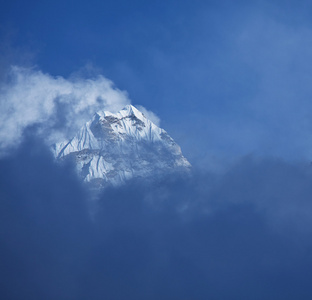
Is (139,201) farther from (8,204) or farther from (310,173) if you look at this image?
(310,173)

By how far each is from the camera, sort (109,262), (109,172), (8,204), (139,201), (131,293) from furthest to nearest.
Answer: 1. (109,172)
2. (139,201)
3. (8,204)
4. (109,262)
5. (131,293)

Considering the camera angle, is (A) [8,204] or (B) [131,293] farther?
(A) [8,204]

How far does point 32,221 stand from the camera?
158 m

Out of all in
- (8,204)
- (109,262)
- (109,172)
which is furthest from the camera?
(109,172)

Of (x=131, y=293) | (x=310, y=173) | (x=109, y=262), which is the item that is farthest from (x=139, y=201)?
(x=310, y=173)

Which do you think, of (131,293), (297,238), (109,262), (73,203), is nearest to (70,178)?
(73,203)

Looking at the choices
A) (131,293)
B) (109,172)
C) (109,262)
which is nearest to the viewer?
(131,293)

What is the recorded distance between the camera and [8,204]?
16138 cm

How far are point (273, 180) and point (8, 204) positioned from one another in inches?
3097

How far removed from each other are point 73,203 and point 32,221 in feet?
45.8

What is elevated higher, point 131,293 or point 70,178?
point 70,178

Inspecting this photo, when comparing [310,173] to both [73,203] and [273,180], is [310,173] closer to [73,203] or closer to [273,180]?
[273,180]

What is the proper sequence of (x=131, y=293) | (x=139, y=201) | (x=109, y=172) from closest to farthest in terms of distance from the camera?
(x=131, y=293) → (x=139, y=201) → (x=109, y=172)

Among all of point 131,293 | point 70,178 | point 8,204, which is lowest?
point 131,293
